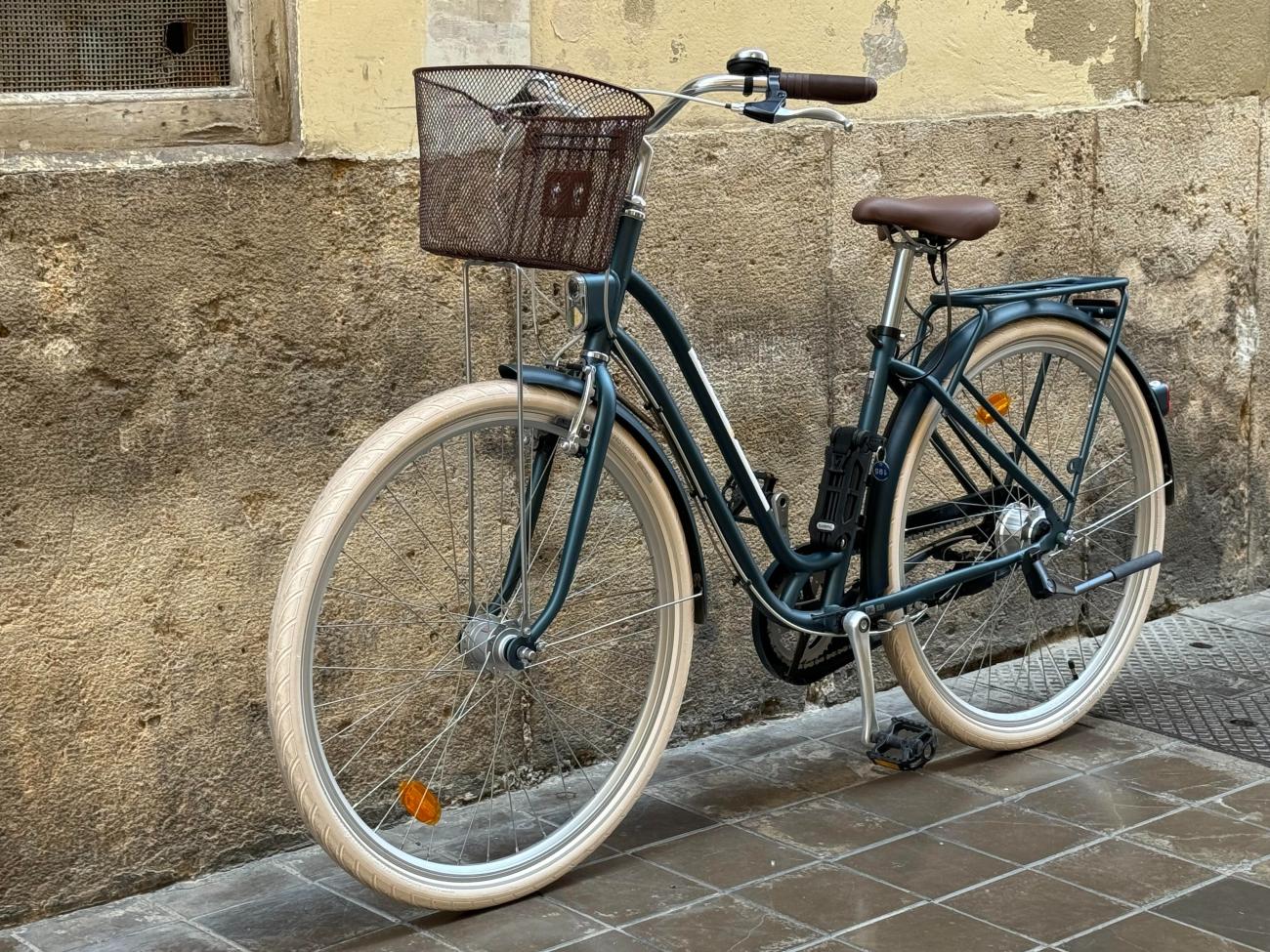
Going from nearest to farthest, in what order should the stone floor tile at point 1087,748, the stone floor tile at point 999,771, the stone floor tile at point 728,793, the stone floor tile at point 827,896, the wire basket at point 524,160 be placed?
the wire basket at point 524,160 → the stone floor tile at point 827,896 → the stone floor tile at point 728,793 → the stone floor tile at point 999,771 → the stone floor tile at point 1087,748

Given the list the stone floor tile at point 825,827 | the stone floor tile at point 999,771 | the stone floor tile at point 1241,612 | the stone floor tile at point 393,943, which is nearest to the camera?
the stone floor tile at point 393,943

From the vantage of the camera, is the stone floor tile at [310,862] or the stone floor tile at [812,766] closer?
the stone floor tile at [310,862]

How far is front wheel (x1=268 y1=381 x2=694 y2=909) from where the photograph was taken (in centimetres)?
302

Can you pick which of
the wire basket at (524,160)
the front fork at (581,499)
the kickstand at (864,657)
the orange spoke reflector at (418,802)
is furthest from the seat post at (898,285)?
the orange spoke reflector at (418,802)

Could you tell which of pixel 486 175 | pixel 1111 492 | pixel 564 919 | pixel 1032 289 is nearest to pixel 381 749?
pixel 564 919

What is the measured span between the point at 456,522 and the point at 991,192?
5.71 feet

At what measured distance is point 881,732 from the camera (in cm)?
407

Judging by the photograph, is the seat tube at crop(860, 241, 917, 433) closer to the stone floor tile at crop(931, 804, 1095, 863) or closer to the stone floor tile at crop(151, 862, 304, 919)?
the stone floor tile at crop(931, 804, 1095, 863)

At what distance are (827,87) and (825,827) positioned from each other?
5.05ft

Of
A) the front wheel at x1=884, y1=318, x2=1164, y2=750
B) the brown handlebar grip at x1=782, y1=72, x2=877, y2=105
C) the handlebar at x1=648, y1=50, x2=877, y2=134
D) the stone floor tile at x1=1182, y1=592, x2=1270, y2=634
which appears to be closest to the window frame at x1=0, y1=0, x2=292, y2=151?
the handlebar at x1=648, y1=50, x2=877, y2=134

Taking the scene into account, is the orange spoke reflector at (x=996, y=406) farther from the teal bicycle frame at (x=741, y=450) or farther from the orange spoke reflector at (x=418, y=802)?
the orange spoke reflector at (x=418, y=802)

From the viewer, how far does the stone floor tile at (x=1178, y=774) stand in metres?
3.86

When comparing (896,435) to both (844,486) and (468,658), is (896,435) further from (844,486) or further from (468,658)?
(468,658)

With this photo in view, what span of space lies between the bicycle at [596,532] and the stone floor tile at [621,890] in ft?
0.24
